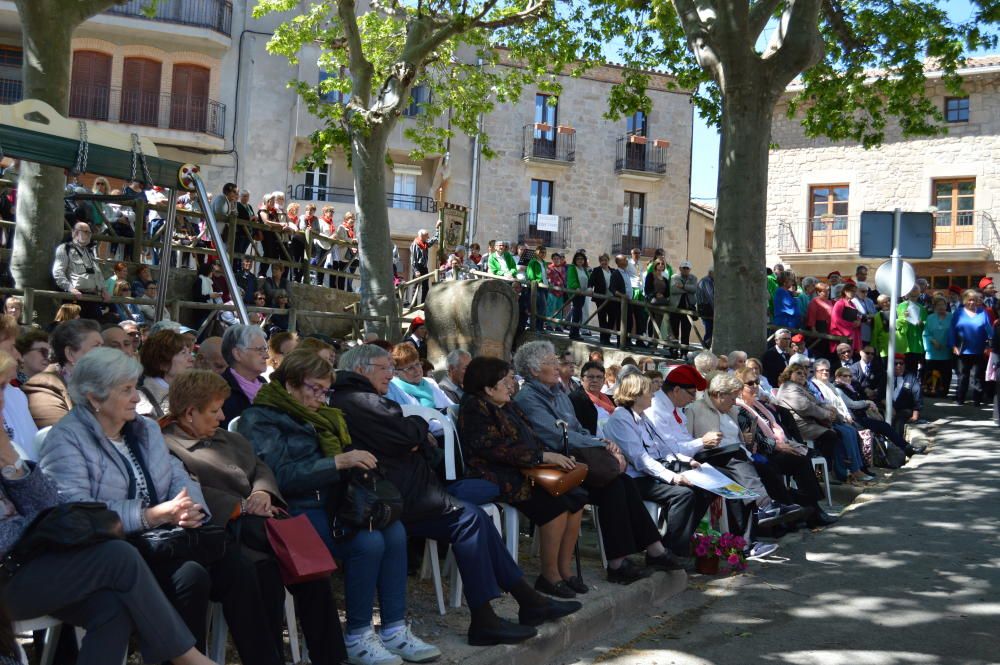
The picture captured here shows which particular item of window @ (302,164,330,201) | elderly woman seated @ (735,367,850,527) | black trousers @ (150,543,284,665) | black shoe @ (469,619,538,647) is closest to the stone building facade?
window @ (302,164,330,201)

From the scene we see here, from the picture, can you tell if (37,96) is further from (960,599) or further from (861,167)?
(861,167)

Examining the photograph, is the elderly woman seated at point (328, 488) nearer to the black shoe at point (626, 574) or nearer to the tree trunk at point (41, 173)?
the black shoe at point (626, 574)

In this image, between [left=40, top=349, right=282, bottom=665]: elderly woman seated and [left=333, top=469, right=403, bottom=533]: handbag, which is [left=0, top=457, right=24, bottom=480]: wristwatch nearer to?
[left=40, top=349, right=282, bottom=665]: elderly woman seated

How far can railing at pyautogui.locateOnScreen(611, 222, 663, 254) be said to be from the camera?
3762cm

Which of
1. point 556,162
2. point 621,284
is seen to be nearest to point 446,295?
point 621,284

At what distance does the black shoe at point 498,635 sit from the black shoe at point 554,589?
2.96 ft

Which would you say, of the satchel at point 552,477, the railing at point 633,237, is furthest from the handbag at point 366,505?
the railing at point 633,237

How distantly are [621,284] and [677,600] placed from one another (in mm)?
11393

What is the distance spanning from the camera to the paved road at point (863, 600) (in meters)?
5.70

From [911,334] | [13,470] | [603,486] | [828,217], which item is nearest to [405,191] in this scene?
[828,217]

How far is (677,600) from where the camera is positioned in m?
6.89

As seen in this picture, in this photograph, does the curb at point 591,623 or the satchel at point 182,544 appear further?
the curb at point 591,623

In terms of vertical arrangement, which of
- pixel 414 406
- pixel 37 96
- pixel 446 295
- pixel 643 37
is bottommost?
pixel 414 406

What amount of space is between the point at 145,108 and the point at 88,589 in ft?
100
